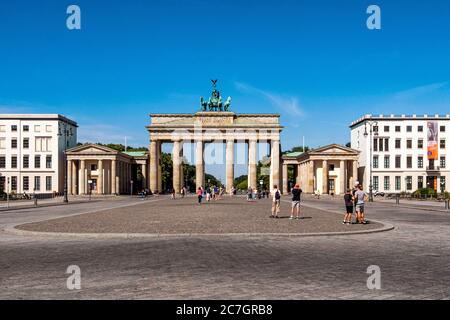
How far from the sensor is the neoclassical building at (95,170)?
351 feet

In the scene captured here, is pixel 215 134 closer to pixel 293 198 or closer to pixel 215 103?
pixel 215 103

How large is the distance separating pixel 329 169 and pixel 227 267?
107m

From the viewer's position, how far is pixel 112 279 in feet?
35.7

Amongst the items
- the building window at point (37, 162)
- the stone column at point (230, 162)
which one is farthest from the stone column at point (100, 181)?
the stone column at point (230, 162)

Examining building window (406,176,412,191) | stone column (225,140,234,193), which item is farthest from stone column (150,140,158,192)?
building window (406,176,412,191)

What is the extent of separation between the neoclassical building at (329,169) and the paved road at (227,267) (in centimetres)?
9323

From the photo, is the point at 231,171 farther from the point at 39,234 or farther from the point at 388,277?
the point at 388,277

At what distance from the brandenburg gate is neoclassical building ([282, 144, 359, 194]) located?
7001 millimetres

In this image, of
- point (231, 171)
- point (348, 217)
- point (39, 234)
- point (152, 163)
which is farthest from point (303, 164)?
point (39, 234)

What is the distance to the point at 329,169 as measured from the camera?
116375mm

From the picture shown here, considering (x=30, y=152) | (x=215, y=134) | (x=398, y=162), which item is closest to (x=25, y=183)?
(x=30, y=152)

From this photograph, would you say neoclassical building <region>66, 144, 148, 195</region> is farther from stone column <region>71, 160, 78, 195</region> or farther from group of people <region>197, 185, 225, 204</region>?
group of people <region>197, 185, 225, 204</region>

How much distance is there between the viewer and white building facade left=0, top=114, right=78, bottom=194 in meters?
109
